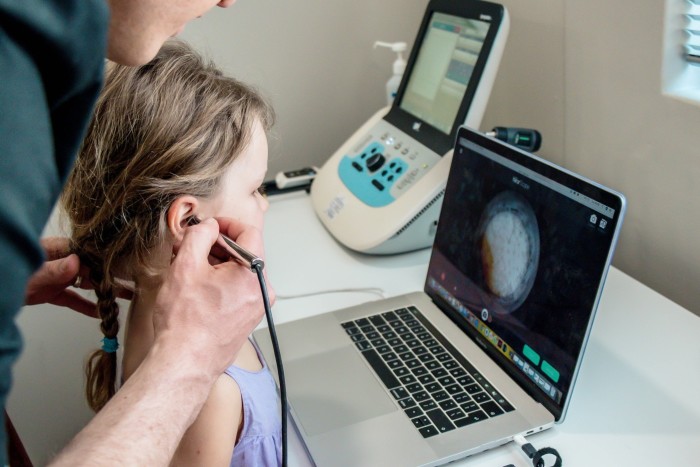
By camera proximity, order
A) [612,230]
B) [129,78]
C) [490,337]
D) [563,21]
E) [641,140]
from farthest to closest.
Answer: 1. [563,21]
2. [641,140]
3. [490,337]
4. [129,78]
5. [612,230]

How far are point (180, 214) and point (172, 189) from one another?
0.11ft

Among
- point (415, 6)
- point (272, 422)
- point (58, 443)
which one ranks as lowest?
point (58, 443)

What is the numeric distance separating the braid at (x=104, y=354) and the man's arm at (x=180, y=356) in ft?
0.70

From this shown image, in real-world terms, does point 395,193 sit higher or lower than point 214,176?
lower

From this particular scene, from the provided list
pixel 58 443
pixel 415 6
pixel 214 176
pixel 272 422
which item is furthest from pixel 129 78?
pixel 58 443

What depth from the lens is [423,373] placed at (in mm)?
878

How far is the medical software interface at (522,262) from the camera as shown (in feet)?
2.50

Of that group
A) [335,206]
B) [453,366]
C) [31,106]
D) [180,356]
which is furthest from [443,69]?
[31,106]

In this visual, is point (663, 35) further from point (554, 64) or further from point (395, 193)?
point (395, 193)

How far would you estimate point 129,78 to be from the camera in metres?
0.82

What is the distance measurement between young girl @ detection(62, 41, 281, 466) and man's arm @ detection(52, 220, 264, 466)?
0.08 m

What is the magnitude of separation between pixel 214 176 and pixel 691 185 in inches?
29.3

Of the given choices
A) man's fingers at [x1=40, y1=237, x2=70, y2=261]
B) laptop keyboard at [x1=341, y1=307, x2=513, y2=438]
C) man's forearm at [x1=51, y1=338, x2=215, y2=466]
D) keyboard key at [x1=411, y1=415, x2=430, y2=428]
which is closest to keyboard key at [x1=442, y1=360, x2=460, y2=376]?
laptop keyboard at [x1=341, y1=307, x2=513, y2=438]

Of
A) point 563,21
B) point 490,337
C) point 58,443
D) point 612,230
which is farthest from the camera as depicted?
point 58,443
